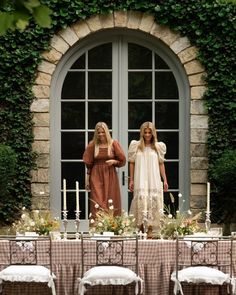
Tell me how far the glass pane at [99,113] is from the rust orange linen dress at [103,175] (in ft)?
5.88

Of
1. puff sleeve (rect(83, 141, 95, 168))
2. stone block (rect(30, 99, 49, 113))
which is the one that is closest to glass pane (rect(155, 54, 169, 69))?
stone block (rect(30, 99, 49, 113))

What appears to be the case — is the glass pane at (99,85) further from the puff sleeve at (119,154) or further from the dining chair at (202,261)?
the dining chair at (202,261)

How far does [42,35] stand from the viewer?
1173cm

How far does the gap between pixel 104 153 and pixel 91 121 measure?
191 centimetres

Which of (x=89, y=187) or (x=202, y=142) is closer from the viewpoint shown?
(x=89, y=187)

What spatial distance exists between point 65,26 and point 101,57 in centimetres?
64

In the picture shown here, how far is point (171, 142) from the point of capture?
12.0 meters

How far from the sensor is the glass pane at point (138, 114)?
1200 cm

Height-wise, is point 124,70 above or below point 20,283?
above

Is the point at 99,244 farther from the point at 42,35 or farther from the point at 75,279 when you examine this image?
the point at 42,35

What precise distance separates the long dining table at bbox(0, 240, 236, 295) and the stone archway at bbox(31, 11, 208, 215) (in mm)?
4230

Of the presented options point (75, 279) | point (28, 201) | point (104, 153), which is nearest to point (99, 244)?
point (75, 279)

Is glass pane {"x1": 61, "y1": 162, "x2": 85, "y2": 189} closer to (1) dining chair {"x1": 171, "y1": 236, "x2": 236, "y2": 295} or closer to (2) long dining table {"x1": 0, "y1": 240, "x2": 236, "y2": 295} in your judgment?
(2) long dining table {"x1": 0, "y1": 240, "x2": 236, "y2": 295}

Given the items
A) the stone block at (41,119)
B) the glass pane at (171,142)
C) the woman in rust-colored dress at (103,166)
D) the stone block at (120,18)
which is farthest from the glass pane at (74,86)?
the woman in rust-colored dress at (103,166)
